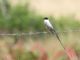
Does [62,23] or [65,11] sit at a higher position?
[62,23]

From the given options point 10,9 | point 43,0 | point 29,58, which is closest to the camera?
point 29,58

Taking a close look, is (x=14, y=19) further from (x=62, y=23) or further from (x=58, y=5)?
(x=58, y=5)

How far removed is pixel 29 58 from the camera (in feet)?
23.0

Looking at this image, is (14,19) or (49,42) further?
(14,19)

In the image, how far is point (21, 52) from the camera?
6949 mm

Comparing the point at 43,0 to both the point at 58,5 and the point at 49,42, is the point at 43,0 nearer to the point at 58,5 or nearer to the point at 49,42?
the point at 58,5

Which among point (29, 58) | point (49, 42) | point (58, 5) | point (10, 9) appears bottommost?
point (58, 5)

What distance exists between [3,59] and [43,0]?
31.7ft

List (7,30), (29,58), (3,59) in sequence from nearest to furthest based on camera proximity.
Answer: (3,59), (29,58), (7,30)

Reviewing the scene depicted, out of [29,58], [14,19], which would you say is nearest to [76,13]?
[14,19]

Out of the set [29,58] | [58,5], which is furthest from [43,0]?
[29,58]

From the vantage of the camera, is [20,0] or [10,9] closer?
[10,9]

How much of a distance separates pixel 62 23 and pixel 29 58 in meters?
5.23

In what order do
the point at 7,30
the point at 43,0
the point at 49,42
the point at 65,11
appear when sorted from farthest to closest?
the point at 43,0
the point at 65,11
the point at 7,30
the point at 49,42
